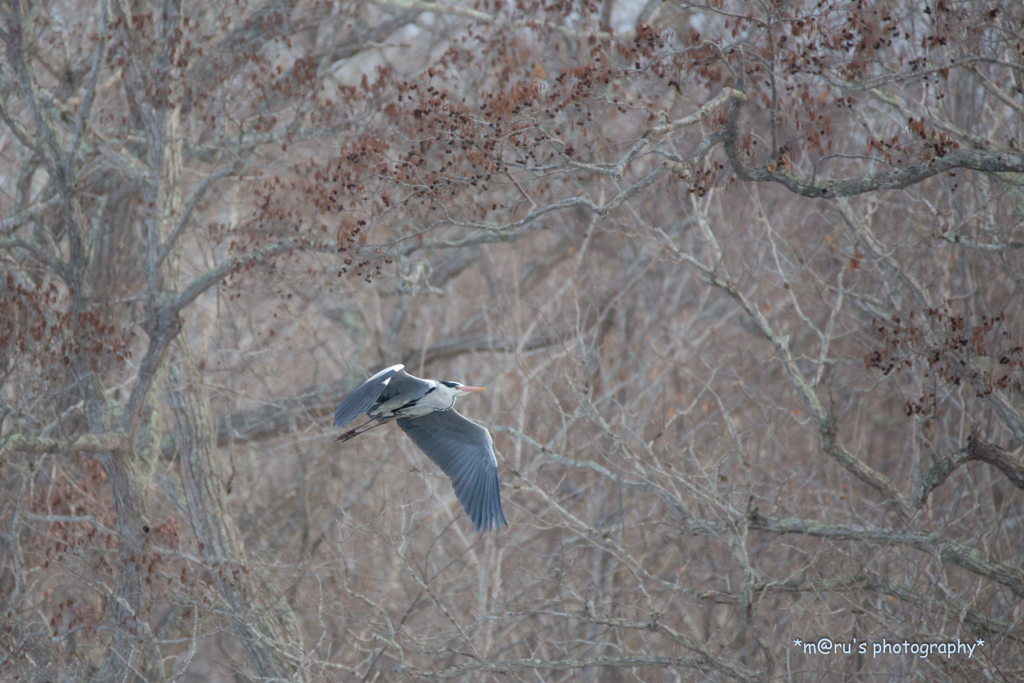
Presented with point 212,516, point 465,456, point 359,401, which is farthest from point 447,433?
point 212,516

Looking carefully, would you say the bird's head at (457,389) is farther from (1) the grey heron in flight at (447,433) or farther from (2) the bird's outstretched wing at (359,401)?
(2) the bird's outstretched wing at (359,401)

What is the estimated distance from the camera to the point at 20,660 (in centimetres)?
665

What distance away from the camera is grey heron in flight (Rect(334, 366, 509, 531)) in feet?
22.4

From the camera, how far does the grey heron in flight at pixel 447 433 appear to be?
Result: 6.84m

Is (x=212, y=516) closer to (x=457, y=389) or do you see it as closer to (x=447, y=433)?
(x=447, y=433)

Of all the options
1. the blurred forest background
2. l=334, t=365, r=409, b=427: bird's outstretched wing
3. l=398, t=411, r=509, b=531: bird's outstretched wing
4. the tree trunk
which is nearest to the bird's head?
l=398, t=411, r=509, b=531: bird's outstretched wing

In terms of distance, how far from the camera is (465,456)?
7238 millimetres

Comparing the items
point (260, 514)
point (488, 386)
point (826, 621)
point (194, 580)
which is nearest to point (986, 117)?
point (826, 621)

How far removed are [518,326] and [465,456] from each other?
10.7ft

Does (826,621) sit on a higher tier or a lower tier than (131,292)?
lower

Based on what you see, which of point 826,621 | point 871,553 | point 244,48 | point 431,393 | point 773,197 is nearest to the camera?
point 431,393

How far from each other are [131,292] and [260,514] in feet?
11.4

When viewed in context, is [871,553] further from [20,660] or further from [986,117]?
[20,660]

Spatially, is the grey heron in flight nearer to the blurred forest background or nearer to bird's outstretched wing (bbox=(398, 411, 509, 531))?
bird's outstretched wing (bbox=(398, 411, 509, 531))
